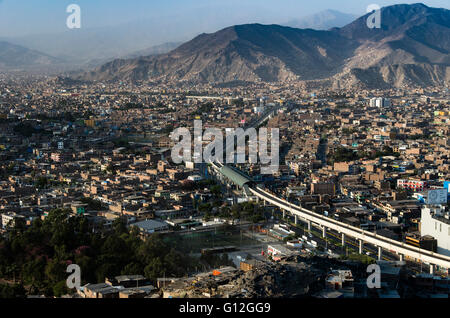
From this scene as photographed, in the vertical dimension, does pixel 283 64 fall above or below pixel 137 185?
above

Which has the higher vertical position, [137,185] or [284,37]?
[284,37]

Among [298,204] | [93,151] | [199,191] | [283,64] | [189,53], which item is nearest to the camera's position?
[298,204]

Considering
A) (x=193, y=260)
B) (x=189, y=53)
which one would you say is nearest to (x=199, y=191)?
(x=193, y=260)

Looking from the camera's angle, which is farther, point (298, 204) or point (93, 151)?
point (93, 151)

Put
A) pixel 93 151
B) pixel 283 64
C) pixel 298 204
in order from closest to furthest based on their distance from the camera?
pixel 298 204
pixel 93 151
pixel 283 64

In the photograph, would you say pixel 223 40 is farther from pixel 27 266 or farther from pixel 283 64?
pixel 27 266

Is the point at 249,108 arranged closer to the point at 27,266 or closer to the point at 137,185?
the point at 137,185
